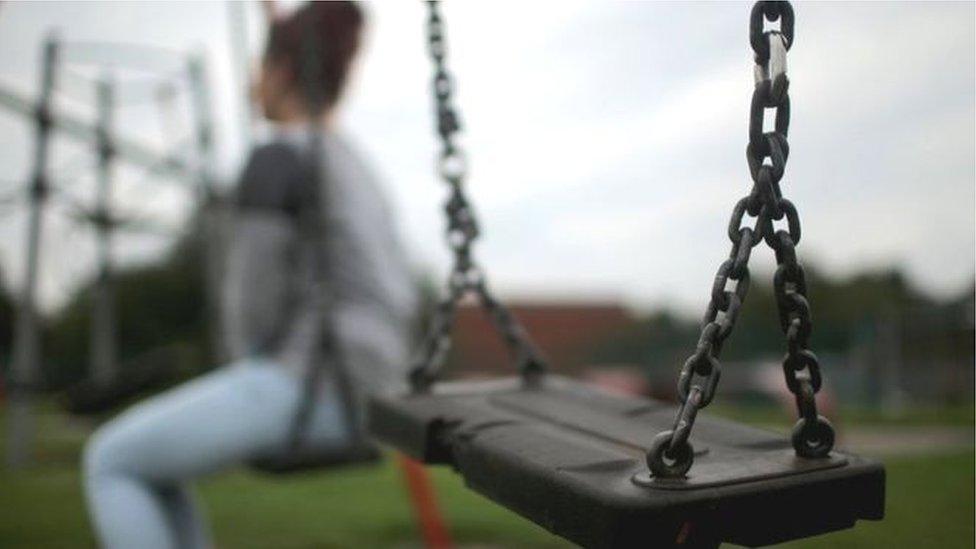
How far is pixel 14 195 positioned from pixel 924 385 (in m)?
8.12

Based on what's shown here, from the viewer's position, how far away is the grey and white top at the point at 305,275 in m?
1.29

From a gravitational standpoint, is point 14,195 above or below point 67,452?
above

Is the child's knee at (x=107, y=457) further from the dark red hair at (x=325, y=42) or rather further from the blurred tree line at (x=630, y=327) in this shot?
the blurred tree line at (x=630, y=327)

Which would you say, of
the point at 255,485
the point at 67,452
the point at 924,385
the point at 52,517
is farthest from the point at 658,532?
the point at 924,385

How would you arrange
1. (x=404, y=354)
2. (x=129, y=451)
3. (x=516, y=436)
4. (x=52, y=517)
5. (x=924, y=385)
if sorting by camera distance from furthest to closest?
1. (x=924, y=385)
2. (x=52, y=517)
3. (x=404, y=354)
4. (x=129, y=451)
5. (x=516, y=436)

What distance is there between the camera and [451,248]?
111cm

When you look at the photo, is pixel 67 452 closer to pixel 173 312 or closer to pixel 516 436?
pixel 516 436

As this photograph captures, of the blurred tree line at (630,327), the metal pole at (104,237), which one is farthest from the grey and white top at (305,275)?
the metal pole at (104,237)

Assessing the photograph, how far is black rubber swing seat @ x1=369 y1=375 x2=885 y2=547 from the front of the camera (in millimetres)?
559

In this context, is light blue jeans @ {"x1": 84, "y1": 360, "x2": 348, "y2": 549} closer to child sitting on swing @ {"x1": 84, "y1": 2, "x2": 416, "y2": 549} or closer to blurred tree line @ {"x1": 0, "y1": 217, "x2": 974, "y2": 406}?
child sitting on swing @ {"x1": 84, "y1": 2, "x2": 416, "y2": 549}

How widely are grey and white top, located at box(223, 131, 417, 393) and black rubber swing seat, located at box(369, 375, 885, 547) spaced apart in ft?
1.41

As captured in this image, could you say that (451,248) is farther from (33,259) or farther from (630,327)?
(630,327)

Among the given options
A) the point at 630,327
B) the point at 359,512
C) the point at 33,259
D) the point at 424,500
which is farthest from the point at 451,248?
the point at 630,327

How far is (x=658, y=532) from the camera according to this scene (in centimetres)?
55
